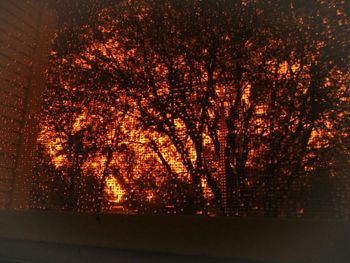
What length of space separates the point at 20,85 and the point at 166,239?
2199 mm

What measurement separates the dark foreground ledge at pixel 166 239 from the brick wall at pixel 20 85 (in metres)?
0.39

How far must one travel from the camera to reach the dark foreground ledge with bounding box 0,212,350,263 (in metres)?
1.89

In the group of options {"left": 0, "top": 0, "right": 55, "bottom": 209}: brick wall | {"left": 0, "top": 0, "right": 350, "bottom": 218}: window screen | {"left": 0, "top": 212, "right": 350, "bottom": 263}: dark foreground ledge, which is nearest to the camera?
{"left": 0, "top": 212, "right": 350, "bottom": 263}: dark foreground ledge

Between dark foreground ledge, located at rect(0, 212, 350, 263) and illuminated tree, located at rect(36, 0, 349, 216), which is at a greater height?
illuminated tree, located at rect(36, 0, 349, 216)

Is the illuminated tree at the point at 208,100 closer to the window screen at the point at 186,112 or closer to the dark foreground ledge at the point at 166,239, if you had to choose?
the window screen at the point at 186,112

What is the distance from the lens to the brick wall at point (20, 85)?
3.10 metres

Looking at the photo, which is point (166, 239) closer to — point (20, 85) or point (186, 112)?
point (186, 112)

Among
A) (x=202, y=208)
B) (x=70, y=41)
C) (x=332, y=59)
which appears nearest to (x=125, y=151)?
(x=202, y=208)

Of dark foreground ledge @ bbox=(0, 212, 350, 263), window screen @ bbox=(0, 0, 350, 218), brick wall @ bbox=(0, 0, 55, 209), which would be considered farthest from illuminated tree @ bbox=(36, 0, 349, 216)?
brick wall @ bbox=(0, 0, 55, 209)

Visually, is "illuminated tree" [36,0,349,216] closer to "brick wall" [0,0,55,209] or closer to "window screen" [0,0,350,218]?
"window screen" [0,0,350,218]

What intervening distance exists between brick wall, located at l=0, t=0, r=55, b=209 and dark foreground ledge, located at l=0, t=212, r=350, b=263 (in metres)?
0.39

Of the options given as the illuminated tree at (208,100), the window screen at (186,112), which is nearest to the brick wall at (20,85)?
the window screen at (186,112)

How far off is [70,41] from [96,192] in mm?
1369

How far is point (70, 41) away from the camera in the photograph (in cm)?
305
